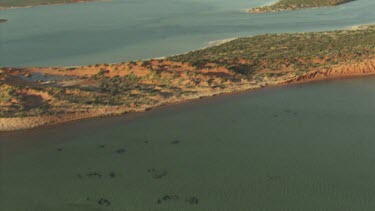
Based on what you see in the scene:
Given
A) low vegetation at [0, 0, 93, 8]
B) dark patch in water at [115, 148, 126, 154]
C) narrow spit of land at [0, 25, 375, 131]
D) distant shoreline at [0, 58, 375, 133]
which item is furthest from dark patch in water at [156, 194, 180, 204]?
low vegetation at [0, 0, 93, 8]

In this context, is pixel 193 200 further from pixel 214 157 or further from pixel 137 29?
pixel 137 29

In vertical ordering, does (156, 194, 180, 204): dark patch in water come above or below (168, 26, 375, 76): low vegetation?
below

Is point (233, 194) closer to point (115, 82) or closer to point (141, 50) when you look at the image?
point (115, 82)

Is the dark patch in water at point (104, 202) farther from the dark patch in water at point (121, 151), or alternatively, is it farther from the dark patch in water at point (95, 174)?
the dark patch in water at point (121, 151)

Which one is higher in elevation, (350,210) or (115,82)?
(115,82)

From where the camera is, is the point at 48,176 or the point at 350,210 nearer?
the point at 350,210

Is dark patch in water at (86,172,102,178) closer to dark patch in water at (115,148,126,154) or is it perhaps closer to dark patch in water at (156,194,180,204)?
dark patch in water at (115,148,126,154)

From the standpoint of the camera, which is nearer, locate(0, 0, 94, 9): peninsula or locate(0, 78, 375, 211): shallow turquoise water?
locate(0, 78, 375, 211): shallow turquoise water

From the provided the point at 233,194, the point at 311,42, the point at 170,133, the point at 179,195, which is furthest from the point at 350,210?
the point at 311,42
